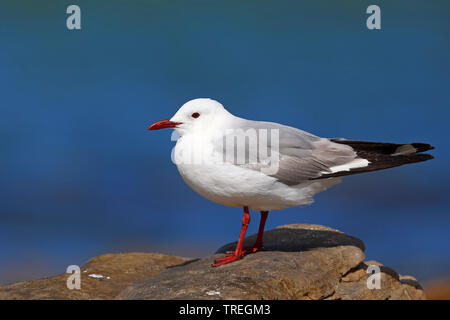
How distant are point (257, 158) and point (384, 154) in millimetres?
1681

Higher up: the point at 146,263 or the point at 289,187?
the point at 289,187

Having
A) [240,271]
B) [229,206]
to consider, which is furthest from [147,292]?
[229,206]

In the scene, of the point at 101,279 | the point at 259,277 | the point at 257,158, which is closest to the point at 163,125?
the point at 257,158

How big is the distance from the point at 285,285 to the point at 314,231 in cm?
217

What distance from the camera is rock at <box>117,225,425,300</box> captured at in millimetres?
5469

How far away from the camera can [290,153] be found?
6277 mm

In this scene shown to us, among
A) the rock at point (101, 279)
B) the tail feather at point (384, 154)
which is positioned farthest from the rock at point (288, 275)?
the tail feather at point (384, 154)

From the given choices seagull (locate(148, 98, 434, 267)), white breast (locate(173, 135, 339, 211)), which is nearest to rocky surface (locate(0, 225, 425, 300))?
seagull (locate(148, 98, 434, 267))

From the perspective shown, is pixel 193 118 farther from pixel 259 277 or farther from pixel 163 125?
pixel 259 277

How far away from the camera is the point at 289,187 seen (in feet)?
20.4

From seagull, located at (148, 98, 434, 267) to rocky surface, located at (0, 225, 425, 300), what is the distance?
534 millimetres

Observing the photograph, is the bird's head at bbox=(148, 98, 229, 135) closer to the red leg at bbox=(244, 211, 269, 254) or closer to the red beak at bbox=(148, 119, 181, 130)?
the red beak at bbox=(148, 119, 181, 130)
